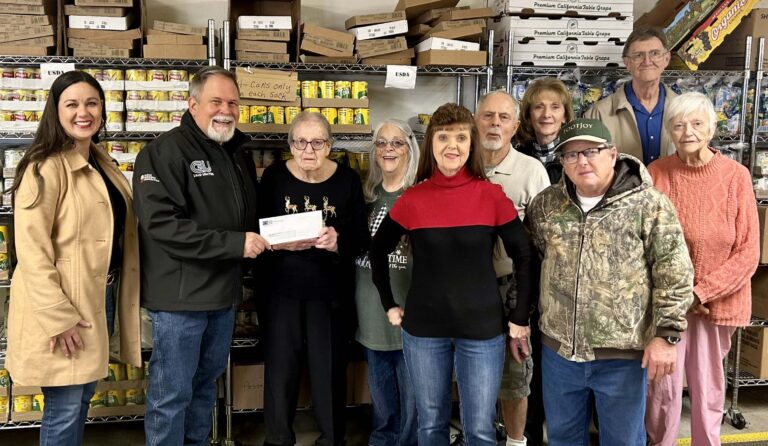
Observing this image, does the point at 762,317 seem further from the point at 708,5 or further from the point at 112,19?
the point at 112,19

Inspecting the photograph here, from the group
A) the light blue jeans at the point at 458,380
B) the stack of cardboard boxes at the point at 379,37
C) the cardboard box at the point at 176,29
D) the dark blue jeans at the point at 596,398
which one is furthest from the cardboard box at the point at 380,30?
the dark blue jeans at the point at 596,398

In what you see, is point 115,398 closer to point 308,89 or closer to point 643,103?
point 308,89

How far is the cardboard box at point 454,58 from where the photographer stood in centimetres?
A: 345

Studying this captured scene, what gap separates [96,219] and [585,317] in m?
1.73

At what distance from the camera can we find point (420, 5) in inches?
140

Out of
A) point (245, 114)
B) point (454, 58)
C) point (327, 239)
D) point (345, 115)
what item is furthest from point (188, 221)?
point (454, 58)

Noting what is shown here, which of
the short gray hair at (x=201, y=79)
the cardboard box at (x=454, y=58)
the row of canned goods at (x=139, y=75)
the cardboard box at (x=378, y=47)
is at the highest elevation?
the cardboard box at (x=378, y=47)

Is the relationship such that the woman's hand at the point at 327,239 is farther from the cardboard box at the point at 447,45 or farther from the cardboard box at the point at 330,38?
the cardboard box at the point at 447,45

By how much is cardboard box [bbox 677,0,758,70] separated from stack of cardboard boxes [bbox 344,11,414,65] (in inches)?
62.4

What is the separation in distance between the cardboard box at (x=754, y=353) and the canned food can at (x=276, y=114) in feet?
9.79

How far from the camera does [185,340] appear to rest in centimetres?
246

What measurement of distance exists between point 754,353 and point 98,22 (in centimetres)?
408

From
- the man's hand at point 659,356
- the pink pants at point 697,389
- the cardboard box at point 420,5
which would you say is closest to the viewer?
the man's hand at point 659,356

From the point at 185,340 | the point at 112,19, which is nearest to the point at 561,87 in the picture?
the point at 185,340
